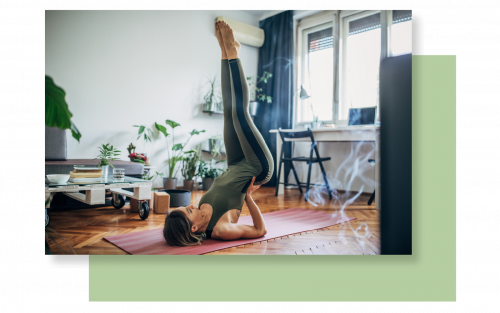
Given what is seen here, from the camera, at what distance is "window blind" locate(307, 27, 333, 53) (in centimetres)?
210

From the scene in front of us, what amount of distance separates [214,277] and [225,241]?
437mm

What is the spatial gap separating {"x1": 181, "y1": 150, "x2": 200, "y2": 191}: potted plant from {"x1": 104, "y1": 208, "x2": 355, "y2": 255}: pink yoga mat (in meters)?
0.63

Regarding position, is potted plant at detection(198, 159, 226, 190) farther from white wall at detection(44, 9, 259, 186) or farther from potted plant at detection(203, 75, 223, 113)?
potted plant at detection(203, 75, 223, 113)

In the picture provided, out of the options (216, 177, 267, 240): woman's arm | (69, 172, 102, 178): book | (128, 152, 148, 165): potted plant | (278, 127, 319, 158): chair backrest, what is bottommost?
(216, 177, 267, 240): woman's arm

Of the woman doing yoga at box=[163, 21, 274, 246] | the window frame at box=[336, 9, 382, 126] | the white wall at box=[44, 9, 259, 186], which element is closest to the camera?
the window frame at box=[336, 9, 382, 126]

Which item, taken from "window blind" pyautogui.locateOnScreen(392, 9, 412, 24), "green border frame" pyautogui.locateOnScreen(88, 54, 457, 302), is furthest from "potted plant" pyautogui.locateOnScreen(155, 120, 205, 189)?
"window blind" pyautogui.locateOnScreen(392, 9, 412, 24)

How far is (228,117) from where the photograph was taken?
4.90 ft

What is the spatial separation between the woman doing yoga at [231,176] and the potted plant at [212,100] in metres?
0.92

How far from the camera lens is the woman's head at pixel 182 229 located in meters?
1.39

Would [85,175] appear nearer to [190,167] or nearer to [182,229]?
[190,167]

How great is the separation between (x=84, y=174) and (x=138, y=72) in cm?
84

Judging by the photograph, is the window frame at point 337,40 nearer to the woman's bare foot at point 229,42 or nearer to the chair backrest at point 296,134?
the chair backrest at point 296,134

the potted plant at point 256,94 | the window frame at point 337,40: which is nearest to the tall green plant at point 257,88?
the potted plant at point 256,94

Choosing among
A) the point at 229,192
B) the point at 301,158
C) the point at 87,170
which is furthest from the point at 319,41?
the point at 87,170
